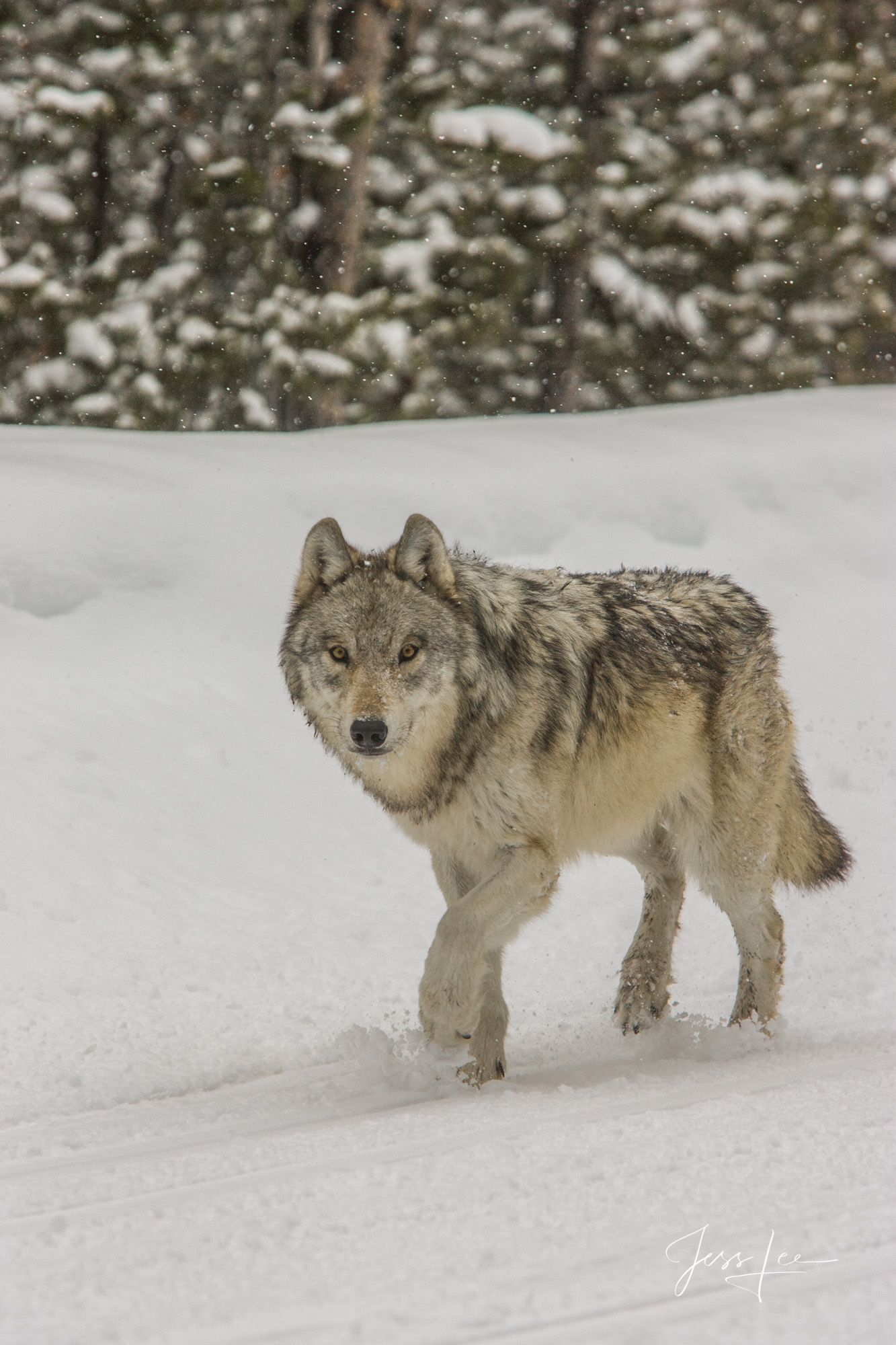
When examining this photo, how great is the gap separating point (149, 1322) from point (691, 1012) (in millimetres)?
3379

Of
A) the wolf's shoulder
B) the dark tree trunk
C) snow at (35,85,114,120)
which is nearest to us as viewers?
the wolf's shoulder

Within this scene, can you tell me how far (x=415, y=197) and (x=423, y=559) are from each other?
10260 mm

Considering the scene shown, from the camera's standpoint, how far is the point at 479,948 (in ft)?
12.8

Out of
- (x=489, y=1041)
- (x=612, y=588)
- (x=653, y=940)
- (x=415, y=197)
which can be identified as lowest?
(x=489, y=1041)

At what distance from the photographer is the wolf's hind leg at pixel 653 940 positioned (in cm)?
496

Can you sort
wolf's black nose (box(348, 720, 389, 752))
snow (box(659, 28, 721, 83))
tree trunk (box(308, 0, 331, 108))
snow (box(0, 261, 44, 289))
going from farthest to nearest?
snow (box(659, 28, 721, 83))
tree trunk (box(308, 0, 331, 108))
snow (box(0, 261, 44, 289))
wolf's black nose (box(348, 720, 389, 752))

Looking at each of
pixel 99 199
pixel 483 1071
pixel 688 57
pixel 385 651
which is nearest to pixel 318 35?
pixel 99 199

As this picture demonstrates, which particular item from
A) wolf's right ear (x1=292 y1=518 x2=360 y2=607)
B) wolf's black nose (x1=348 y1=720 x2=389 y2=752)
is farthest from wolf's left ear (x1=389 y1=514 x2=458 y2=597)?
wolf's black nose (x1=348 y1=720 x2=389 y2=752)

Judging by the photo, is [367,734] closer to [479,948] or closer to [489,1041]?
[479,948]

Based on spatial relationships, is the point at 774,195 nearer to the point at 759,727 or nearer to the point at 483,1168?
the point at 759,727

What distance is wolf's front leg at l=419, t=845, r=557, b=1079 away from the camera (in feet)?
12.6
